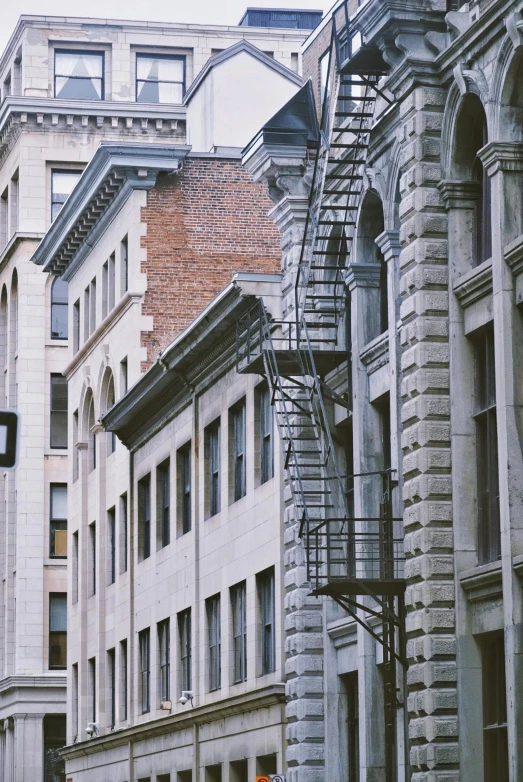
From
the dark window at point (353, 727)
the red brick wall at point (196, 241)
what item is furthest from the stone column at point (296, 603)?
the red brick wall at point (196, 241)

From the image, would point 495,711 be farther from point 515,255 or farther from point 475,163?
point 475,163

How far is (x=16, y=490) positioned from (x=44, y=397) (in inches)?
152

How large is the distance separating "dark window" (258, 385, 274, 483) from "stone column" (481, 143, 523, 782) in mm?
12502

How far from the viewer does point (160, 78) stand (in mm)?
70938

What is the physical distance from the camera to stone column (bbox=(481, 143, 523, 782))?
23.5 metres

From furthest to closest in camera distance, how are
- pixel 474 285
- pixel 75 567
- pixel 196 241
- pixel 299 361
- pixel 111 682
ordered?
pixel 75 567 < pixel 111 682 < pixel 196 241 < pixel 299 361 < pixel 474 285

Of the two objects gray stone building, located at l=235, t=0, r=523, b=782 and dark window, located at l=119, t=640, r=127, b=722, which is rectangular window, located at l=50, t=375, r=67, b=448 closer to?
dark window, located at l=119, t=640, r=127, b=722

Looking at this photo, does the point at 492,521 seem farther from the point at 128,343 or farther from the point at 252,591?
the point at 128,343

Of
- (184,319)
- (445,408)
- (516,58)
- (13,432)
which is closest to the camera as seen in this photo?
(13,432)

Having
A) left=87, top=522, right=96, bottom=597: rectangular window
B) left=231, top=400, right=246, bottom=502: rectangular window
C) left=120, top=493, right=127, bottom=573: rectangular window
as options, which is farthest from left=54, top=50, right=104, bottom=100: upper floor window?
left=231, top=400, right=246, bottom=502: rectangular window

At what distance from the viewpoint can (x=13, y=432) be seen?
54.0 ft

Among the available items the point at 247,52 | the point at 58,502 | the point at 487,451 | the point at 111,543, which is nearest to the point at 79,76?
the point at 58,502

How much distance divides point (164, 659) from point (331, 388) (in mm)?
14720

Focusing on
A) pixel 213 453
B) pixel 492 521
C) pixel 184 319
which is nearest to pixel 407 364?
pixel 492 521
